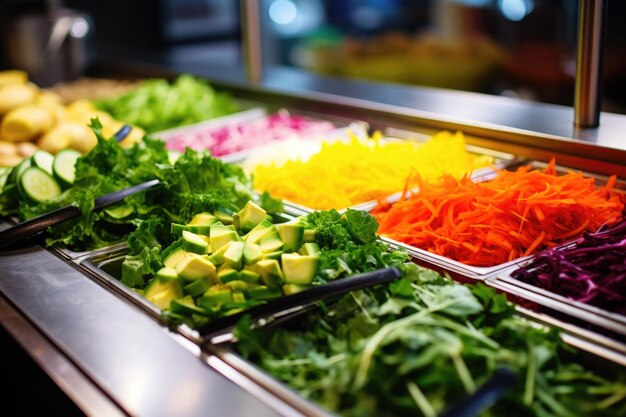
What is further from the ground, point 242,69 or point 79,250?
point 242,69

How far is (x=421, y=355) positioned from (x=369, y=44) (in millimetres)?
6020

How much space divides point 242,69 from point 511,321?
3.24 meters

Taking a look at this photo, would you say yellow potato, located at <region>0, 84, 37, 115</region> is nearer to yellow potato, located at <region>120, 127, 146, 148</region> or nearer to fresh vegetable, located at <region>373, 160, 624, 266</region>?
yellow potato, located at <region>120, 127, 146, 148</region>

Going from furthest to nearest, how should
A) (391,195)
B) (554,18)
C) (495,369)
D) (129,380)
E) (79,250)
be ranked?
(554,18)
(391,195)
(79,250)
(129,380)
(495,369)

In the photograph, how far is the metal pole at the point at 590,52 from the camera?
2.28 metres

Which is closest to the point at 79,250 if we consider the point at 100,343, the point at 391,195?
the point at 100,343

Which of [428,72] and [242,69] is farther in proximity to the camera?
[428,72]

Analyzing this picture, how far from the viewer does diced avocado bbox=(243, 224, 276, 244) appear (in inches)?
70.5

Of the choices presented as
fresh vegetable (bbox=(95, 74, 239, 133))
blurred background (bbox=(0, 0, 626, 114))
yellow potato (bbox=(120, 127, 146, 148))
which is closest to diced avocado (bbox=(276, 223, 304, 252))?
yellow potato (bbox=(120, 127, 146, 148))

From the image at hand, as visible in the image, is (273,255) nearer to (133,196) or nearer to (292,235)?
(292,235)

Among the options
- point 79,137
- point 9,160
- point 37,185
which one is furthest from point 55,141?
point 37,185

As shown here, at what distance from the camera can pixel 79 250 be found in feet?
7.13

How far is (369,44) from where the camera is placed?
6.98 metres

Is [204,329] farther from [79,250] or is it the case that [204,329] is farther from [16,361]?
[79,250]
